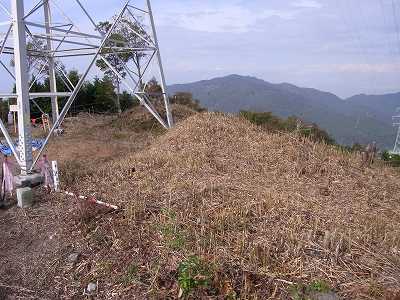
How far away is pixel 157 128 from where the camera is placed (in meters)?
15.0

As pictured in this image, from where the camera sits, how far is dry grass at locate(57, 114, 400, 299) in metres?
3.92

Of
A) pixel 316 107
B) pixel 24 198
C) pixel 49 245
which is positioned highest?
pixel 316 107

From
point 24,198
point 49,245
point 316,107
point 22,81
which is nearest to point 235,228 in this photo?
point 49,245

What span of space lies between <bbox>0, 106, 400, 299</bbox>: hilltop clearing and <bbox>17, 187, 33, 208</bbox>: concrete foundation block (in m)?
0.27

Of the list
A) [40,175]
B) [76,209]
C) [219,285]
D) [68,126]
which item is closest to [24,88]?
[40,175]

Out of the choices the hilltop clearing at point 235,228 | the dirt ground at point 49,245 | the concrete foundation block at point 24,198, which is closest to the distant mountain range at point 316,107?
the hilltop clearing at point 235,228

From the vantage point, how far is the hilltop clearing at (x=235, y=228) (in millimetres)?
3881

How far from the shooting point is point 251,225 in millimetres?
4773

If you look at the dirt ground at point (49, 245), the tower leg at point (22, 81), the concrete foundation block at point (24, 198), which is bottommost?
the dirt ground at point (49, 245)

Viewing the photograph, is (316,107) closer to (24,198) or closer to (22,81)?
(22,81)

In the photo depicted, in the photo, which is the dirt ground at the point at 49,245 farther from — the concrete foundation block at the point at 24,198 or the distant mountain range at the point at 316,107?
the distant mountain range at the point at 316,107

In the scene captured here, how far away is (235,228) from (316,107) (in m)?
27.4

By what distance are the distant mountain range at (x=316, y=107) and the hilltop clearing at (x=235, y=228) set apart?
3.27 m

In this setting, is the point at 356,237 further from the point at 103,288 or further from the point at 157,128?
the point at 157,128
